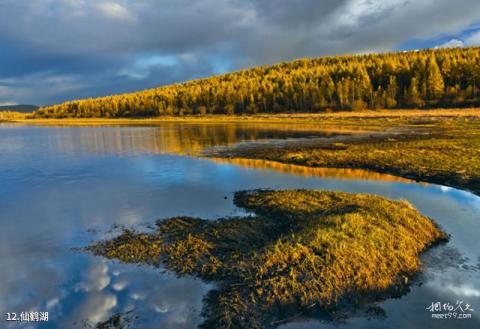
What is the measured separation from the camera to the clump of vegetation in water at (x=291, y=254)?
10633 millimetres

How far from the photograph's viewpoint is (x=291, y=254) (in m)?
12.3

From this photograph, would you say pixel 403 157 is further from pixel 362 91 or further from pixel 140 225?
pixel 362 91

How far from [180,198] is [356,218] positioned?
37.7 ft

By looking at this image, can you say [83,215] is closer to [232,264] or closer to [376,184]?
[232,264]

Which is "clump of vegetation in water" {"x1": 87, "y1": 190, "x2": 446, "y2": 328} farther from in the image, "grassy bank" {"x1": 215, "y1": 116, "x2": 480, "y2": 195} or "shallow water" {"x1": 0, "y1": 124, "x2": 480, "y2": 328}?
"grassy bank" {"x1": 215, "y1": 116, "x2": 480, "y2": 195}

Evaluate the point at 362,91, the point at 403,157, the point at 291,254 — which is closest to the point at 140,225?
the point at 291,254

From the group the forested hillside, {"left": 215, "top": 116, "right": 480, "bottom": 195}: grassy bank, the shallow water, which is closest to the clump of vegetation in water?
the shallow water

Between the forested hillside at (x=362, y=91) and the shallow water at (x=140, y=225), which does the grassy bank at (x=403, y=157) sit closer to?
the shallow water at (x=140, y=225)

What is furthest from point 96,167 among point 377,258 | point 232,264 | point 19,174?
point 377,258

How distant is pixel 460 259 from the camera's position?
550 inches

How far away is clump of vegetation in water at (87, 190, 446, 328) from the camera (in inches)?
419

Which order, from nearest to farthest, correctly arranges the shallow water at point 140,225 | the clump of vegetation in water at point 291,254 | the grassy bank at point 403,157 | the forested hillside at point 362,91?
the clump of vegetation in water at point 291,254, the shallow water at point 140,225, the grassy bank at point 403,157, the forested hillside at point 362,91

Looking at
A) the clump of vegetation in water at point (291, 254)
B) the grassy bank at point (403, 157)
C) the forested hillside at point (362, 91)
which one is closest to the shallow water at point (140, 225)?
the clump of vegetation in water at point (291, 254)

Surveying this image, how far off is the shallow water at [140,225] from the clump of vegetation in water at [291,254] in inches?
24.0
